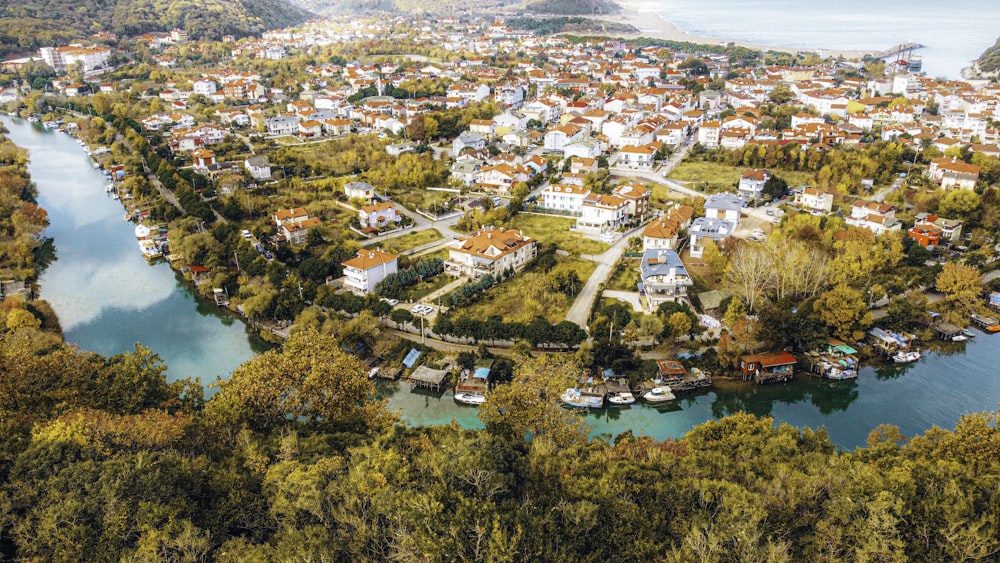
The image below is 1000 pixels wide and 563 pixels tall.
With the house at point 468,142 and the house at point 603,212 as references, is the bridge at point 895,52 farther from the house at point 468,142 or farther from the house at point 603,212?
the house at point 603,212

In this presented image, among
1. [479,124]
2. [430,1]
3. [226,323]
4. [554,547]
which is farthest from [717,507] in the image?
[430,1]

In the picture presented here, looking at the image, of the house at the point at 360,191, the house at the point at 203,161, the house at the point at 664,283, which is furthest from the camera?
the house at the point at 203,161

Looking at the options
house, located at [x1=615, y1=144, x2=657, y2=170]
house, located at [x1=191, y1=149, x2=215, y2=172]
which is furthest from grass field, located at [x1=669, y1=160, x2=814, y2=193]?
house, located at [x1=191, y1=149, x2=215, y2=172]

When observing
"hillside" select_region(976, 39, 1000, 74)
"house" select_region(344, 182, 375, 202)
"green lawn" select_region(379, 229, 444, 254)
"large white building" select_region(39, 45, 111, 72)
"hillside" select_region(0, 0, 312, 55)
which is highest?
"hillside" select_region(0, 0, 312, 55)

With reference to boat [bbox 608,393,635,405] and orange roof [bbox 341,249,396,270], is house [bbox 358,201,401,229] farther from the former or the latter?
boat [bbox 608,393,635,405]

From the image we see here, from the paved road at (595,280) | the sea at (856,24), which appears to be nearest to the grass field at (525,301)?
the paved road at (595,280)

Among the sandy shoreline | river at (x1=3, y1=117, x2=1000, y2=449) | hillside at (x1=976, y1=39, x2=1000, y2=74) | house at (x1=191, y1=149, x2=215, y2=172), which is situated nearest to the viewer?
river at (x1=3, y1=117, x2=1000, y2=449)
